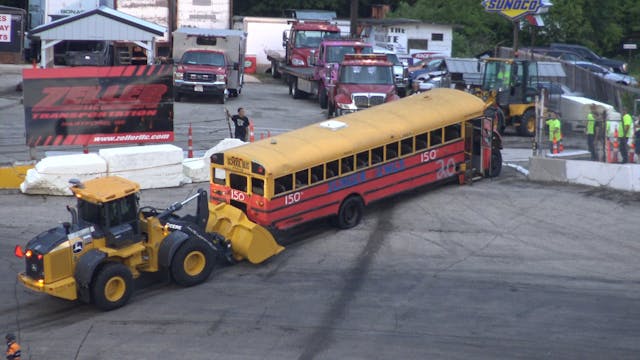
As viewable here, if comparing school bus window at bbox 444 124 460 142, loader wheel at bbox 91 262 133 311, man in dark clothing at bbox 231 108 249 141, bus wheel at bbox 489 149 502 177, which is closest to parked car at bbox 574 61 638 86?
bus wheel at bbox 489 149 502 177

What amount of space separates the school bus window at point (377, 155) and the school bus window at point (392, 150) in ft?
0.63

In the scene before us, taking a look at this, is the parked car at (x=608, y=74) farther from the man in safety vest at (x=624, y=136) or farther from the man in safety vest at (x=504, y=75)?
the man in safety vest at (x=624, y=136)

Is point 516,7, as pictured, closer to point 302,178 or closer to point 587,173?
point 587,173

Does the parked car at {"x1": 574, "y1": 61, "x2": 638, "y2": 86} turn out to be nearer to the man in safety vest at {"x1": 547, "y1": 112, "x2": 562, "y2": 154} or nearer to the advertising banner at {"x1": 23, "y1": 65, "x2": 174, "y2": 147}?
the man in safety vest at {"x1": 547, "y1": 112, "x2": 562, "y2": 154}

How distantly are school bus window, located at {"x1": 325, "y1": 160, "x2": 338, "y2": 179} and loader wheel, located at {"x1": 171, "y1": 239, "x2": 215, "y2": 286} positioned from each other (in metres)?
3.71

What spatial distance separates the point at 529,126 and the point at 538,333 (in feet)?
57.5

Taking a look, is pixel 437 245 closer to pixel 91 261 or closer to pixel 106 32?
pixel 91 261

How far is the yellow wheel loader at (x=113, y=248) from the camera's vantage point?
13.8 m

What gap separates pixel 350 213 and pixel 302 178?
174 cm

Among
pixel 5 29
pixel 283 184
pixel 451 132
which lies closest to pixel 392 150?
pixel 451 132

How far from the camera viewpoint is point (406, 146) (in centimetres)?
2028

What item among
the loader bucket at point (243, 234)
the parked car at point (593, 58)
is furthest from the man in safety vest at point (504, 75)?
the parked car at point (593, 58)

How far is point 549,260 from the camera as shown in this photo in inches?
674

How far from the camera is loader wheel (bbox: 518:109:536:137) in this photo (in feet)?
98.2
